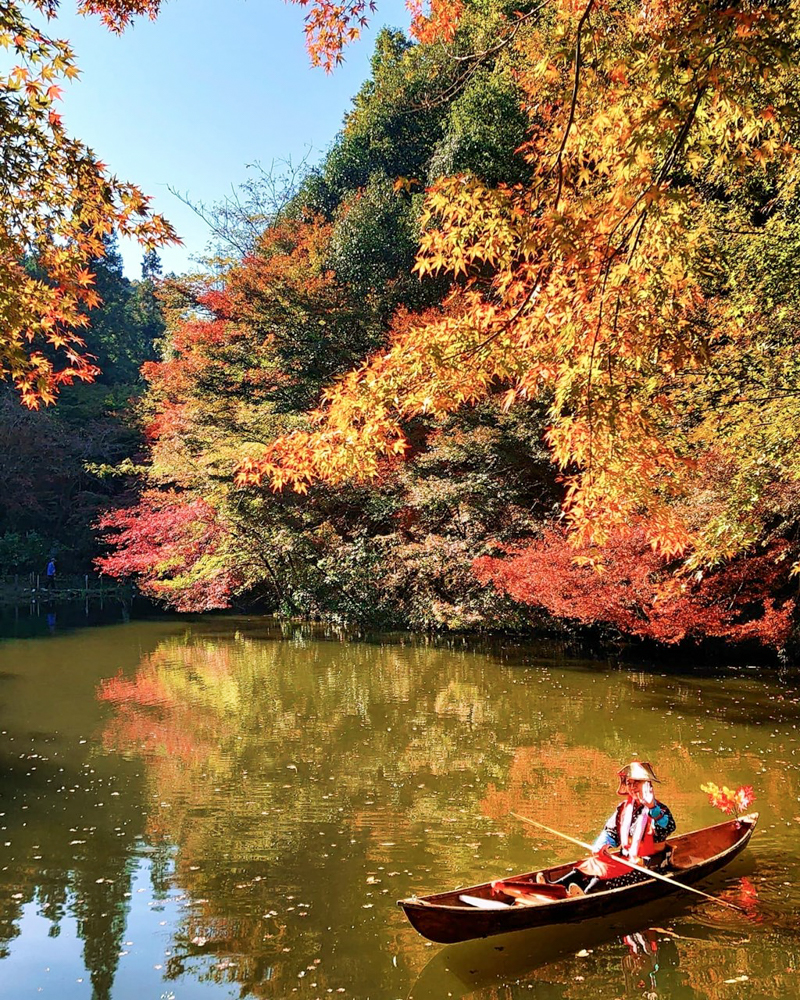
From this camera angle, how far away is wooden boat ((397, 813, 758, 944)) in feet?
14.3

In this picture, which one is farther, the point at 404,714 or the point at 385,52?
the point at 385,52

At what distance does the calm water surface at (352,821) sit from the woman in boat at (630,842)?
25 centimetres

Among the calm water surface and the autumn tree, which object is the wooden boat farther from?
the autumn tree

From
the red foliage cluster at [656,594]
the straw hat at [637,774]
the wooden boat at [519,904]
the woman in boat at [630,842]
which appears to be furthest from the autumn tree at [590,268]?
the red foliage cluster at [656,594]

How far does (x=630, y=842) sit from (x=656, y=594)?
6348mm

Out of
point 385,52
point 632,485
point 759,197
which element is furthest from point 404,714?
point 385,52

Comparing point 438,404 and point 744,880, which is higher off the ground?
point 438,404

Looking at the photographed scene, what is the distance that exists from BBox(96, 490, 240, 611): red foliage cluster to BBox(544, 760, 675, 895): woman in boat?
14884mm

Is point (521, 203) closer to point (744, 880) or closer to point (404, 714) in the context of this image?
point (744, 880)

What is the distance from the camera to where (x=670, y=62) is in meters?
3.34

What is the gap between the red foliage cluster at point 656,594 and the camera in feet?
36.6

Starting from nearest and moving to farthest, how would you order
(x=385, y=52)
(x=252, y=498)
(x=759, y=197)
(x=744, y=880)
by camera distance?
(x=744, y=880) → (x=759, y=197) → (x=252, y=498) → (x=385, y=52)

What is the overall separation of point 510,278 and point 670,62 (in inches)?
51.2

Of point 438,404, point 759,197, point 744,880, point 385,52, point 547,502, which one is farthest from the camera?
point 385,52
